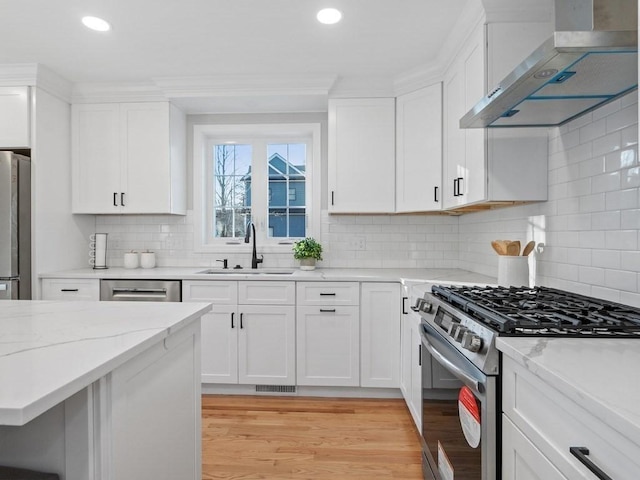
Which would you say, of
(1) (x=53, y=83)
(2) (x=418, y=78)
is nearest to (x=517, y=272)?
(2) (x=418, y=78)

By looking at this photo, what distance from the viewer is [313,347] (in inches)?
118

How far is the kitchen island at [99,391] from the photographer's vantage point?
2.81 feet

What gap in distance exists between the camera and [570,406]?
0.84 metres

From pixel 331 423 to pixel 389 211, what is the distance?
1617mm

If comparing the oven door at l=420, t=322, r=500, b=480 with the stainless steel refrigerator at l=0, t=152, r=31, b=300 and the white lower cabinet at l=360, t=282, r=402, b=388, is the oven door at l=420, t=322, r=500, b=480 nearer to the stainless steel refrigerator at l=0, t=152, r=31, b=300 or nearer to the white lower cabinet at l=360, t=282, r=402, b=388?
the white lower cabinet at l=360, t=282, r=402, b=388

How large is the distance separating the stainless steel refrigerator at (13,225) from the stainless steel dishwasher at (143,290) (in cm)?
59

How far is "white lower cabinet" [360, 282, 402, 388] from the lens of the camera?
2949 mm

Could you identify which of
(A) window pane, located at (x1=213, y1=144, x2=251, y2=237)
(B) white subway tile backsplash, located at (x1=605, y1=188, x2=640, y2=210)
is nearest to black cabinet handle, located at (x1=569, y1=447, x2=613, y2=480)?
(B) white subway tile backsplash, located at (x1=605, y1=188, x2=640, y2=210)

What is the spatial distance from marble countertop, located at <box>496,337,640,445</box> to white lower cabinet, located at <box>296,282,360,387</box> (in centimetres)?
184

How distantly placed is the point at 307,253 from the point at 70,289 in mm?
1837

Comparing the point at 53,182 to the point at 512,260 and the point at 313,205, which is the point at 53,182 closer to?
the point at 313,205

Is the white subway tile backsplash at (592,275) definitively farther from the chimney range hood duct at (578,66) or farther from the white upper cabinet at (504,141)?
the chimney range hood duct at (578,66)

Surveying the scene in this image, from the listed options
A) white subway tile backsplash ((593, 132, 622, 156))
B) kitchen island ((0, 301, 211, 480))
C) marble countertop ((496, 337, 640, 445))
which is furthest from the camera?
white subway tile backsplash ((593, 132, 622, 156))

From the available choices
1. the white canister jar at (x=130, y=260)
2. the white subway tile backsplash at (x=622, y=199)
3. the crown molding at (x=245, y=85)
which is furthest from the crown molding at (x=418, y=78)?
the white canister jar at (x=130, y=260)
